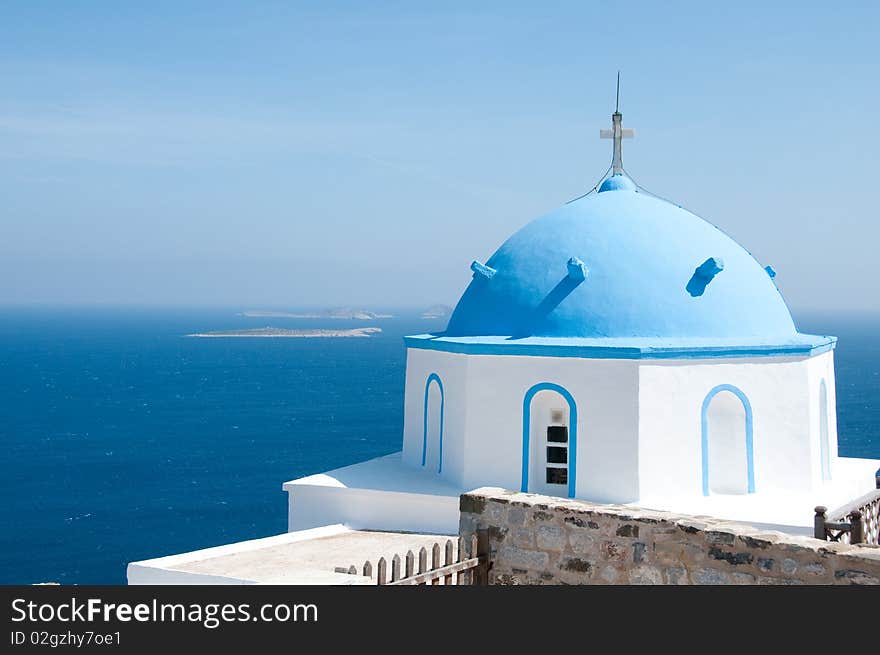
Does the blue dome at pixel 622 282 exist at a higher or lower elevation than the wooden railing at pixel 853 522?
higher

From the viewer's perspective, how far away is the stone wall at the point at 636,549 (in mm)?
5441

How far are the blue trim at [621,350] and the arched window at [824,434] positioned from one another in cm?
85

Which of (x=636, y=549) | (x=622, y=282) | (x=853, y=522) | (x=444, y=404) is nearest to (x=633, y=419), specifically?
(x=622, y=282)

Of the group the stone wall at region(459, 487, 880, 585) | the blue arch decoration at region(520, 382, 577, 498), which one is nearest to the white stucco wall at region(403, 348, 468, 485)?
the blue arch decoration at region(520, 382, 577, 498)

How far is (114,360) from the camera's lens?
380 ft

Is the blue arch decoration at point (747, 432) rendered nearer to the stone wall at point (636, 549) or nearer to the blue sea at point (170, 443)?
the stone wall at point (636, 549)

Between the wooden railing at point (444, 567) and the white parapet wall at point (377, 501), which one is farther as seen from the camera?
the white parapet wall at point (377, 501)

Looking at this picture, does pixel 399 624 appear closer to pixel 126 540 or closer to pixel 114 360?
pixel 126 540

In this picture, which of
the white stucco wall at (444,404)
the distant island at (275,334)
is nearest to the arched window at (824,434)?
the white stucco wall at (444,404)

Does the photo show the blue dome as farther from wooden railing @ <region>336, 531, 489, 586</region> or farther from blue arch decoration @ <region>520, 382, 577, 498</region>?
wooden railing @ <region>336, 531, 489, 586</region>

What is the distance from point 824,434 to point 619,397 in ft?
Result: 12.5

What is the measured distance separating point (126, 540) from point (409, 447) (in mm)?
23319

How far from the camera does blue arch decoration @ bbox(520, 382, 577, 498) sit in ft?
42.5

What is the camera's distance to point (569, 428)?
512 inches
